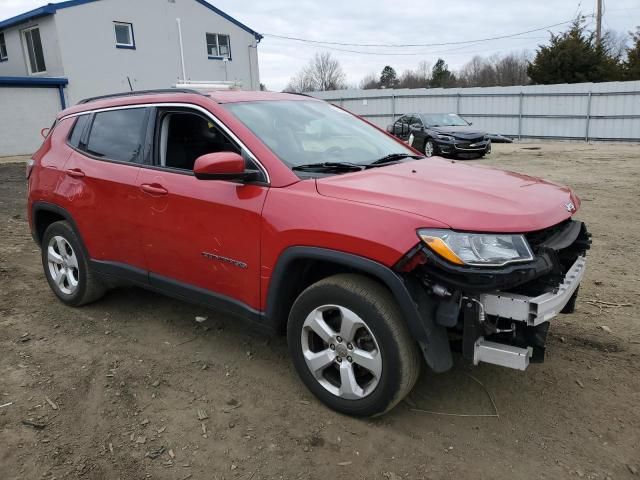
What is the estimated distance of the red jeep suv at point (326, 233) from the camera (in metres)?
2.58

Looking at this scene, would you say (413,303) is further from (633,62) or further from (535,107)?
(633,62)

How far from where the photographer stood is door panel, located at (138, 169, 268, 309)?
314 cm

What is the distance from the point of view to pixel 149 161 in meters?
3.77

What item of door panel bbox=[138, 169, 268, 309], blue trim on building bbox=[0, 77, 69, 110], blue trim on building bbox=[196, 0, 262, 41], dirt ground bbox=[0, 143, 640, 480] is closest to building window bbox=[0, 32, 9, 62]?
blue trim on building bbox=[0, 77, 69, 110]

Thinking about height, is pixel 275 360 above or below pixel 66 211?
below

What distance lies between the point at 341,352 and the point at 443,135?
1488 cm

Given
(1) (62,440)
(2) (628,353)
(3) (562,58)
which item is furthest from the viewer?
(3) (562,58)

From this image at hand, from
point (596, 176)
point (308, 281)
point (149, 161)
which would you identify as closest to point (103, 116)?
point (149, 161)

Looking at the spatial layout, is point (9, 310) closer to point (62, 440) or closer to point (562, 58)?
point (62, 440)

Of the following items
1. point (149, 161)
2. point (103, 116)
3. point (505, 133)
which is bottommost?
point (505, 133)

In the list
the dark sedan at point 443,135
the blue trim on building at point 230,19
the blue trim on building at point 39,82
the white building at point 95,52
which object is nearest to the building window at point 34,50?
the white building at point 95,52

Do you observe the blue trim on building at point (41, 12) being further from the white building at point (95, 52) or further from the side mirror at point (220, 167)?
the side mirror at point (220, 167)

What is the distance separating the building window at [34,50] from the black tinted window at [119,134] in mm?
20840

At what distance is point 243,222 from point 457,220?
1.26 m
